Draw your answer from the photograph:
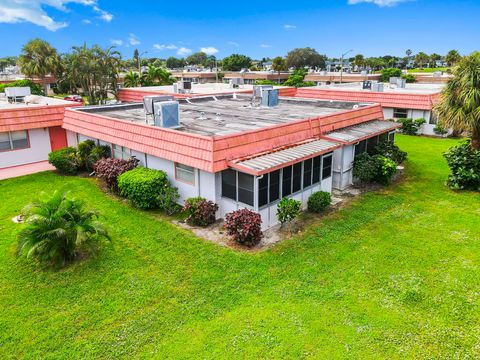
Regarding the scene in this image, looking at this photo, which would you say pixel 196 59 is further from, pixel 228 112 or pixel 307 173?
pixel 307 173

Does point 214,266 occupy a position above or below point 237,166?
below

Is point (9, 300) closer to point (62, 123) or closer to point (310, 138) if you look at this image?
point (310, 138)

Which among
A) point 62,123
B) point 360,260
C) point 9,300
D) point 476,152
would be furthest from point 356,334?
point 62,123

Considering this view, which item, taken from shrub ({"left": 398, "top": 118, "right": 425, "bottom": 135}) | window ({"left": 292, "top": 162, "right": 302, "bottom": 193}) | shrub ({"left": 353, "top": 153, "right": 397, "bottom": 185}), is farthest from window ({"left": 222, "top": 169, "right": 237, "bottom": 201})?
shrub ({"left": 398, "top": 118, "right": 425, "bottom": 135})

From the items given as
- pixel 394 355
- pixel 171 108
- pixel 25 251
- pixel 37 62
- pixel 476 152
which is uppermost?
pixel 37 62

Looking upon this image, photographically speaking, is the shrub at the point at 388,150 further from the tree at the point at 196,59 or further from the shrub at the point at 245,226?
the tree at the point at 196,59

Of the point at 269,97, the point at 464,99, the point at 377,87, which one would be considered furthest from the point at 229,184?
the point at 377,87
